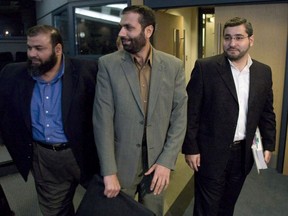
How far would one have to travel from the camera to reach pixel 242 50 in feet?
5.19

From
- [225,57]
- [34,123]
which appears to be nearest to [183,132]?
[225,57]

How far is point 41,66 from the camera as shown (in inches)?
58.7

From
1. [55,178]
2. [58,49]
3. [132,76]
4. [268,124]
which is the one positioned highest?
[58,49]

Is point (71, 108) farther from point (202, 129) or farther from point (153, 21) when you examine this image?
point (202, 129)

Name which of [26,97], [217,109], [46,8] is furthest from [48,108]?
[46,8]

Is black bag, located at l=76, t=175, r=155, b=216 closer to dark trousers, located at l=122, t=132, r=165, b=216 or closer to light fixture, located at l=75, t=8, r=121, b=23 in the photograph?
dark trousers, located at l=122, t=132, r=165, b=216

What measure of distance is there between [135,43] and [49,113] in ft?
1.95

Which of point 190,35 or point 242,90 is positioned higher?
point 190,35

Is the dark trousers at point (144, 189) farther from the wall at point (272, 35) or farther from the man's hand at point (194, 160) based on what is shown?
the wall at point (272, 35)

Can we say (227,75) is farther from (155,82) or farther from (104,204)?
(104,204)

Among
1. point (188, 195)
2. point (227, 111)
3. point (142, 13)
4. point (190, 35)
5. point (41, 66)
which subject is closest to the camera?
point (142, 13)

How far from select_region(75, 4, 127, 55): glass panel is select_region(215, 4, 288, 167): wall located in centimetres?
195

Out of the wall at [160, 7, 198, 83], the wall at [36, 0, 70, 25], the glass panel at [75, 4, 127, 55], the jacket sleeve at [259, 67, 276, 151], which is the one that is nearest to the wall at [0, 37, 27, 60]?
the wall at [36, 0, 70, 25]

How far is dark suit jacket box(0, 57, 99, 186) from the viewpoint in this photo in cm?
154
